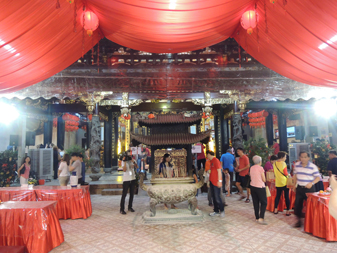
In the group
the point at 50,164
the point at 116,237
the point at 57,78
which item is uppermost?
the point at 57,78

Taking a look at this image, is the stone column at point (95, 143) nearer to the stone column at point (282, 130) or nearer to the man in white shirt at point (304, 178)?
the man in white shirt at point (304, 178)

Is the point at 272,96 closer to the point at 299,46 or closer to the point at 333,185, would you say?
the point at 299,46

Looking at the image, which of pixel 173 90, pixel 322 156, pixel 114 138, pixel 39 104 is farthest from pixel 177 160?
pixel 39 104

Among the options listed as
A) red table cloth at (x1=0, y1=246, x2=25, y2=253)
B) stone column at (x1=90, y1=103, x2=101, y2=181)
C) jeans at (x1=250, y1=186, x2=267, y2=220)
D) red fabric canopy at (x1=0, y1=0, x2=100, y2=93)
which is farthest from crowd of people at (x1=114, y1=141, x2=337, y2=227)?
stone column at (x1=90, y1=103, x2=101, y2=181)

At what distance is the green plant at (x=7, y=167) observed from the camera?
7625 millimetres

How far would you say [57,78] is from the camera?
589cm

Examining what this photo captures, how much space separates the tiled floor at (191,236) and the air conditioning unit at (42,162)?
580cm

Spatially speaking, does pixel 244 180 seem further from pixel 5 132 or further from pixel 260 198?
pixel 5 132

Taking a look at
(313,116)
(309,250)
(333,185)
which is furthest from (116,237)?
(313,116)

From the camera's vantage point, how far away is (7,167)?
7.82 metres

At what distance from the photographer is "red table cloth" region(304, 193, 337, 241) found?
3.45 meters

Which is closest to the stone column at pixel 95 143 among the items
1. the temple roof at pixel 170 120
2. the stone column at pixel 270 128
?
the temple roof at pixel 170 120

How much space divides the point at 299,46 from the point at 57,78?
570cm

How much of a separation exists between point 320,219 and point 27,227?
465 centimetres
